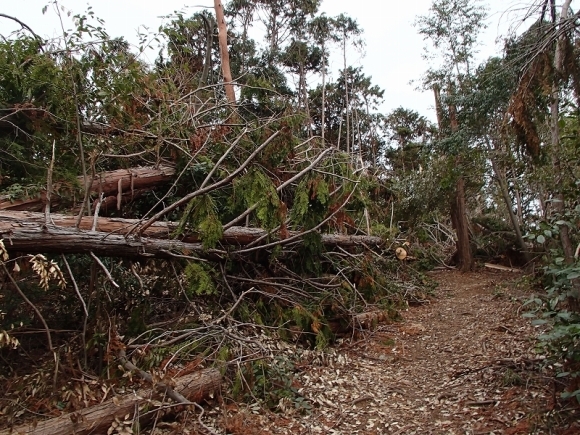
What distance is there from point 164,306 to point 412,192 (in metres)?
7.81

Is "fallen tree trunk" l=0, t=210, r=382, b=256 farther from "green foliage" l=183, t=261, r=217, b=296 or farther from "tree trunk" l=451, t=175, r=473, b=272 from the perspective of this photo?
"tree trunk" l=451, t=175, r=473, b=272

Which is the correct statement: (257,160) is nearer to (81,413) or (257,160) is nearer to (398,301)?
(81,413)

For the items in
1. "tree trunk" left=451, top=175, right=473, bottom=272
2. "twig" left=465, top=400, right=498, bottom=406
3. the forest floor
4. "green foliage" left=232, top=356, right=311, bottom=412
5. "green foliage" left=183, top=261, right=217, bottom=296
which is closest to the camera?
the forest floor

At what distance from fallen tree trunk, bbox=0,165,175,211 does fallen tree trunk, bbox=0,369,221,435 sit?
2.08 metres

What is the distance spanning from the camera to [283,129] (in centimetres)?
400

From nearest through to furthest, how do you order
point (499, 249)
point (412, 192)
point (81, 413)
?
point (81, 413) < point (412, 192) < point (499, 249)

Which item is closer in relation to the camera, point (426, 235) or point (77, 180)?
point (77, 180)

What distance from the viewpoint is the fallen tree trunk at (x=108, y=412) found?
97.3 inches

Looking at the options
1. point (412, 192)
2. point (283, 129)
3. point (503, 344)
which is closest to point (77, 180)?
point (283, 129)

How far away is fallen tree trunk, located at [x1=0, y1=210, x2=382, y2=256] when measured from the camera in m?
2.98

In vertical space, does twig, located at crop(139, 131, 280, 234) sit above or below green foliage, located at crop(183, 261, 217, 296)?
above

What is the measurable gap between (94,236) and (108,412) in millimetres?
1394

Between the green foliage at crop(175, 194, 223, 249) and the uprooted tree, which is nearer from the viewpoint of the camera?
the uprooted tree

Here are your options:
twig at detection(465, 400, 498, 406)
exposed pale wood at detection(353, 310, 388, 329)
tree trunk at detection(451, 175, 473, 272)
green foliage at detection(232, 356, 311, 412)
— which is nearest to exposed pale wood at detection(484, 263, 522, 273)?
tree trunk at detection(451, 175, 473, 272)
